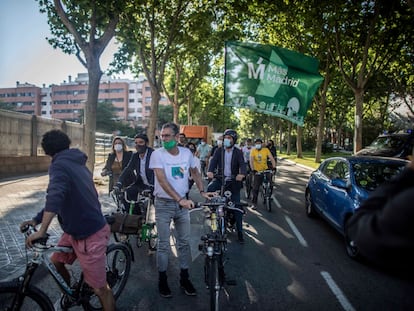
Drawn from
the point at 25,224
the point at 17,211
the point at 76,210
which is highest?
the point at 76,210

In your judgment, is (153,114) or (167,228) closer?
(167,228)

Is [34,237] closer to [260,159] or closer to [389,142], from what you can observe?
[260,159]

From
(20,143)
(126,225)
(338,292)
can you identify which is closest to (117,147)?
(126,225)

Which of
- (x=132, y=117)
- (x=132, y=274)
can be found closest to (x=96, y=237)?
(x=132, y=274)

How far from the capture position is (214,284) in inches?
128

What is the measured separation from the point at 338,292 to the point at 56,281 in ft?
10.2

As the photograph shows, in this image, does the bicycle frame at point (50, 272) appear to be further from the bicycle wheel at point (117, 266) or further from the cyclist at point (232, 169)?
the cyclist at point (232, 169)

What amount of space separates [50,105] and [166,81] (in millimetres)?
80442

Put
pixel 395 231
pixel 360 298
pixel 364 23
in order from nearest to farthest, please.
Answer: pixel 395 231 → pixel 360 298 → pixel 364 23

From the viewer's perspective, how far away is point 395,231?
46.1 inches

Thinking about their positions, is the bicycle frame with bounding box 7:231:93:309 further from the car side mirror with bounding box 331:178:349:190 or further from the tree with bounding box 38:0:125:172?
the tree with bounding box 38:0:125:172

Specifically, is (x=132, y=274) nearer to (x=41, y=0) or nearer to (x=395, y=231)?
(x=395, y=231)

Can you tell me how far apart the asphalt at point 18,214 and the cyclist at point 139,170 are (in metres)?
1.22

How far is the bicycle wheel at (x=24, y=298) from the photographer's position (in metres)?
2.49
